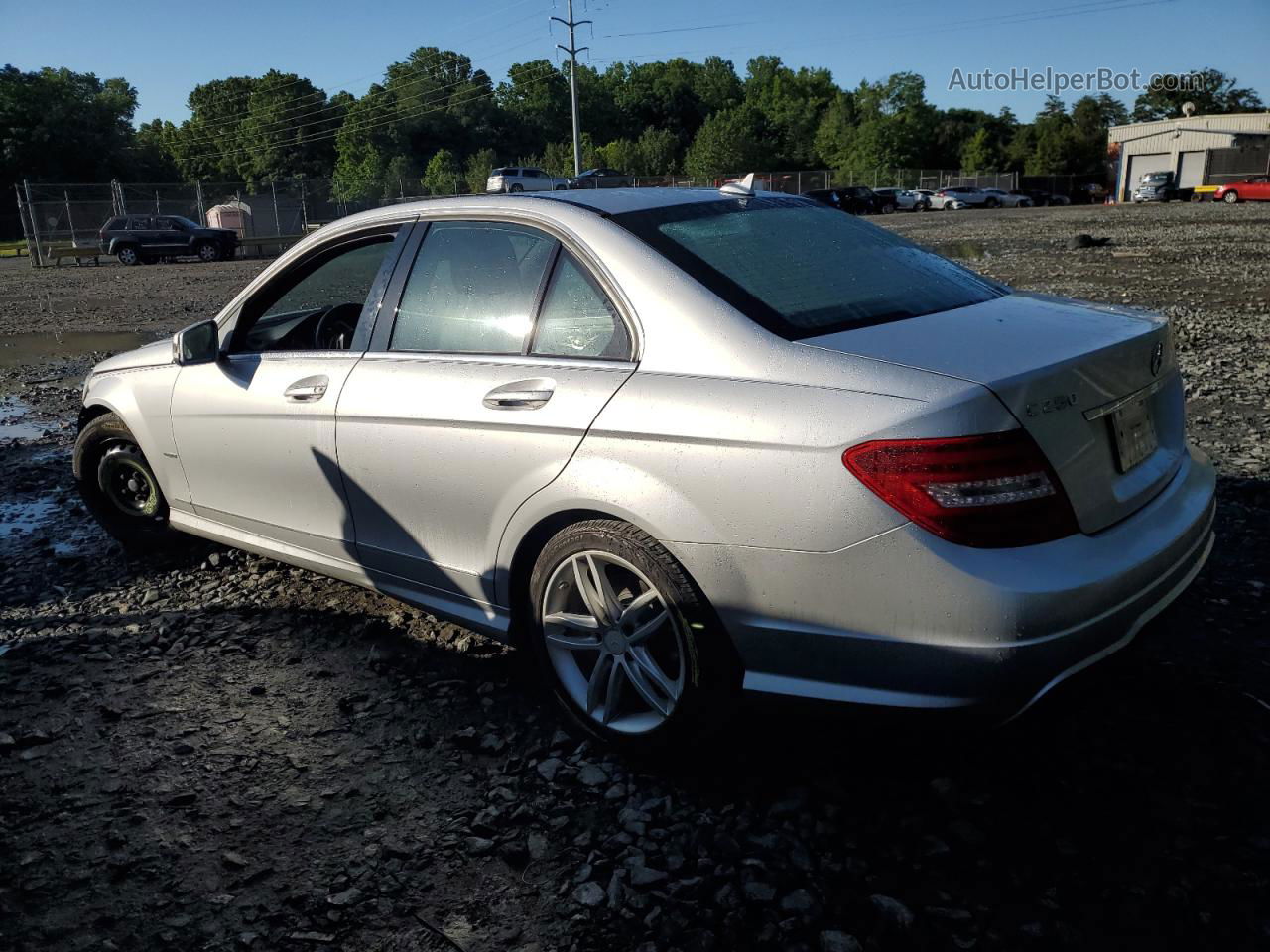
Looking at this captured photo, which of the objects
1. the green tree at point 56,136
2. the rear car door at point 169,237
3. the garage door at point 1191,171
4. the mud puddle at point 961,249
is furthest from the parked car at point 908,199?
the green tree at point 56,136

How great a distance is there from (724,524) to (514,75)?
149 metres

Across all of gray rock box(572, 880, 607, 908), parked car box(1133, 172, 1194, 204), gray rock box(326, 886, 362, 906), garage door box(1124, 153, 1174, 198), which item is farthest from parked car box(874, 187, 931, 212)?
gray rock box(326, 886, 362, 906)

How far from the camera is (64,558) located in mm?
4891

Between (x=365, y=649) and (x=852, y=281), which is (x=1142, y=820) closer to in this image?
(x=852, y=281)

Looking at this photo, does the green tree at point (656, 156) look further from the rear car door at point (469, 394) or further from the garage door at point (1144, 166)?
the rear car door at point (469, 394)

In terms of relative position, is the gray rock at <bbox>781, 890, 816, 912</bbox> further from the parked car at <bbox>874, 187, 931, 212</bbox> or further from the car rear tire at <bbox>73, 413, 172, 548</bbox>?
the parked car at <bbox>874, 187, 931, 212</bbox>

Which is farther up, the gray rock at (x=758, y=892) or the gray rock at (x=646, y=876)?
the gray rock at (x=758, y=892)

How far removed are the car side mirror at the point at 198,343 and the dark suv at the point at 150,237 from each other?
30.4m

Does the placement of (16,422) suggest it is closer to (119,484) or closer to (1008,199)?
(119,484)

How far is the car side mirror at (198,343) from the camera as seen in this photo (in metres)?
4.05

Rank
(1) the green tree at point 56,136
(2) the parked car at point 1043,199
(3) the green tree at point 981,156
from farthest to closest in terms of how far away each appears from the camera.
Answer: (3) the green tree at point 981,156 → (1) the green tree at point 56,136 → (2) the parked car at point 1043,199

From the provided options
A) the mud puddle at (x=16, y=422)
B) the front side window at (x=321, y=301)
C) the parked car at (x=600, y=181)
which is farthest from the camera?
the parked car at (x=600, y=181)

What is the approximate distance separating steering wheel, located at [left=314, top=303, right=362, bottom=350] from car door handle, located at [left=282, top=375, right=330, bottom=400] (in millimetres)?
693

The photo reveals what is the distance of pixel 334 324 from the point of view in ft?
14.5
